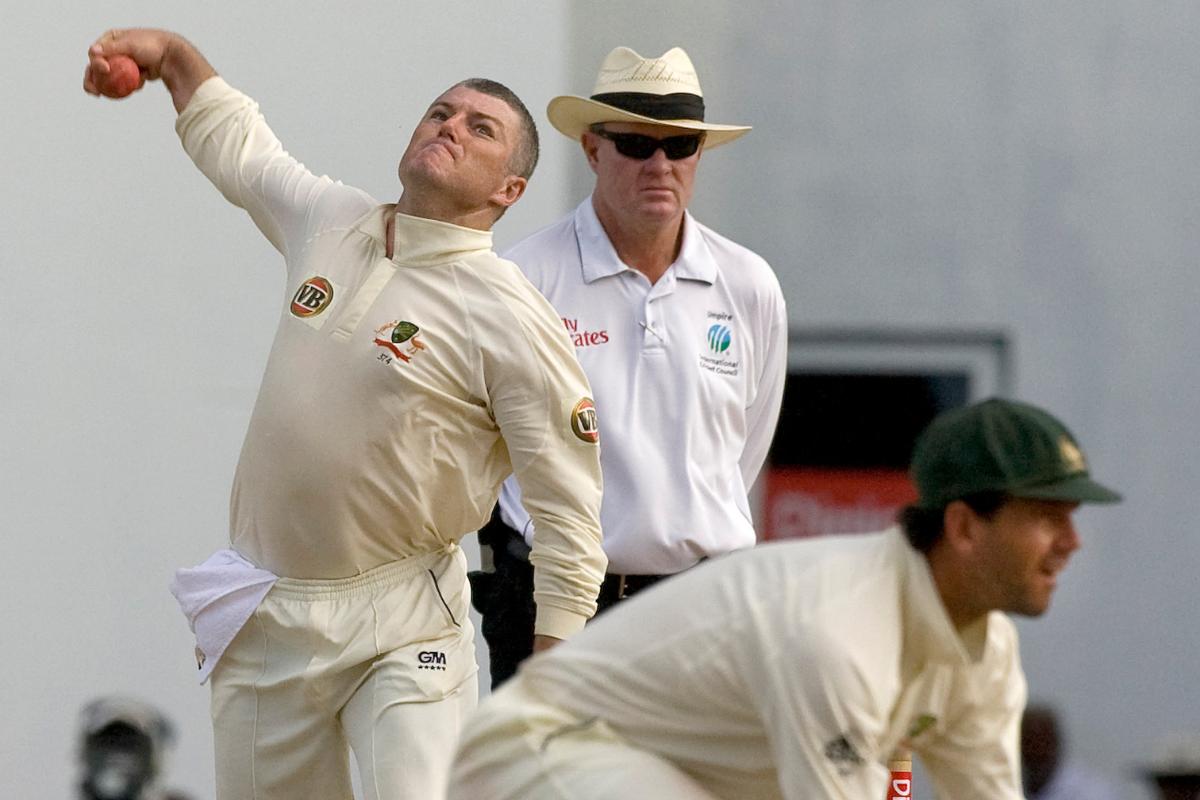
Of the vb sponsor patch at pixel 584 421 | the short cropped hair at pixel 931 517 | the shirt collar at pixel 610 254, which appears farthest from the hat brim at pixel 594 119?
the short cropped hair at pixel 931 517

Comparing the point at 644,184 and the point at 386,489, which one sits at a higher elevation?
the point at 644,184

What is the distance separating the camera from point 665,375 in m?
Result: 5.30

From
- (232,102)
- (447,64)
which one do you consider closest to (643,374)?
(232,102)

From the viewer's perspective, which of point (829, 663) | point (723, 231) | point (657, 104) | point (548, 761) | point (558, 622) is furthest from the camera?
point (723, 231)

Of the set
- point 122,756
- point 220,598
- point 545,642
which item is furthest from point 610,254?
point 122,756

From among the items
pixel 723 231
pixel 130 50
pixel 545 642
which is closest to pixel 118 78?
→ pixel 130 50

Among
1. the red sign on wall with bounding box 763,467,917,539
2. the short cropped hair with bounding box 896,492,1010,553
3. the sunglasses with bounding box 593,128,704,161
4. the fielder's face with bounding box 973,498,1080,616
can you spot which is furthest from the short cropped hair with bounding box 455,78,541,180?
the red sign on wall with bounding box 763,467,917,539

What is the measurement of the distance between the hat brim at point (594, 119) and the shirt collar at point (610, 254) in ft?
0.70

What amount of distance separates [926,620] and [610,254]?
94.1 inches

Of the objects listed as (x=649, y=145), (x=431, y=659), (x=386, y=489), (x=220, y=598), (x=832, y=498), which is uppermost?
(x=649, y=145)

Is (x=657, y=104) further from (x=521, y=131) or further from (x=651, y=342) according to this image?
(x=521, y=131)

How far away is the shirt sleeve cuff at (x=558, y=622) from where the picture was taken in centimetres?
Result: 452

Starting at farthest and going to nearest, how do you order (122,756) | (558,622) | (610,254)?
(122,756), (610,254), (558,622)

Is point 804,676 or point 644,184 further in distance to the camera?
point 644,184
